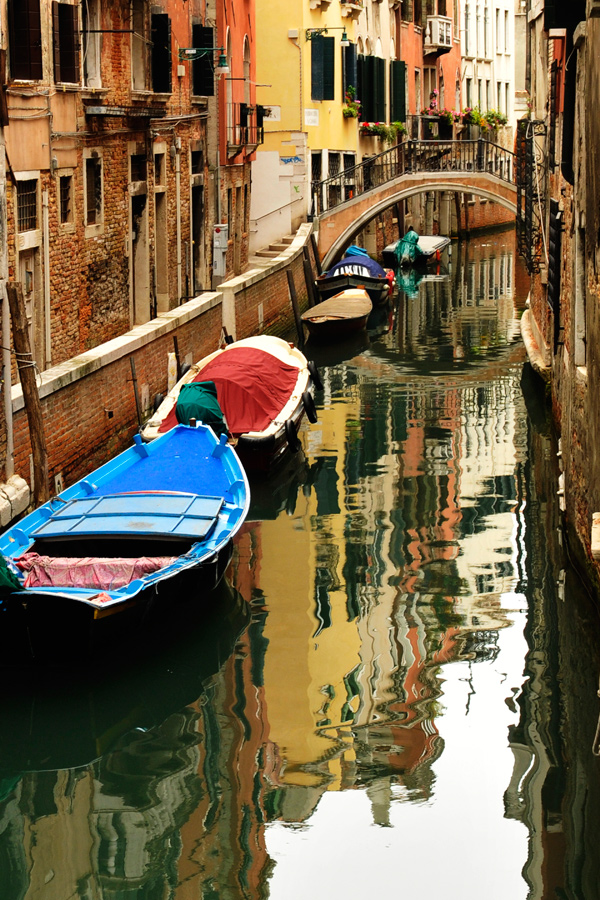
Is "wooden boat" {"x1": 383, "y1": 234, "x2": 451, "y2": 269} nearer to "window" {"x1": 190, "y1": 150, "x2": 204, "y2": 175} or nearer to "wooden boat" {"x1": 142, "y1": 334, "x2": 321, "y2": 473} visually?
"window" {"x1": 190, "y1": 150, "x2": 204, "y2": 175}

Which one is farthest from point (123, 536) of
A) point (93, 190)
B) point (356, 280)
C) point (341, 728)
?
point (356, 280)

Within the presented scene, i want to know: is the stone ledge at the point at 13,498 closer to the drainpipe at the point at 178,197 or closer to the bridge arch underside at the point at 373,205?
the drainpipe at the point at 178,197

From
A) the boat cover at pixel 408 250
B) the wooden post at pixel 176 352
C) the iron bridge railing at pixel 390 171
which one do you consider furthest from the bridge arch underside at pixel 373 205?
the wooden post at pixel 176 352

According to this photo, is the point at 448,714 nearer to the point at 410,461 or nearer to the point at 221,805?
the point at 221,805

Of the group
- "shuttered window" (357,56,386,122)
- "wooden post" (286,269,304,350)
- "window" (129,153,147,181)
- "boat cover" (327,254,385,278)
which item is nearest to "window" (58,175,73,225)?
"window" (129,153,147,181)

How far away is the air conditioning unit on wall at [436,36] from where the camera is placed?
34.2 m

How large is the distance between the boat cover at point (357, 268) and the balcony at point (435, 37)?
12855 millimetres

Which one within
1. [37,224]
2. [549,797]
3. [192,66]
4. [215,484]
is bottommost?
[549,797]

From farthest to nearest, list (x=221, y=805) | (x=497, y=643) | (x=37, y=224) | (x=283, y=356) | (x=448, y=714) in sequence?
(x=283, y=356) < (x=37, y=224) < (x=497, y=643) < (x=448, y=714) < (x=221, y=805)

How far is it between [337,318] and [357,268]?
13.9 feet

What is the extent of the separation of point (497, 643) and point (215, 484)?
239cm

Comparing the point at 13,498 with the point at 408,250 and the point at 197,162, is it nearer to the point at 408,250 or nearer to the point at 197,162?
the point at 197,162

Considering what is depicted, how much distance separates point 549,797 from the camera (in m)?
5.80

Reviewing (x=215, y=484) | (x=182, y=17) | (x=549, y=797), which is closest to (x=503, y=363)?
(x=182, y=17)
